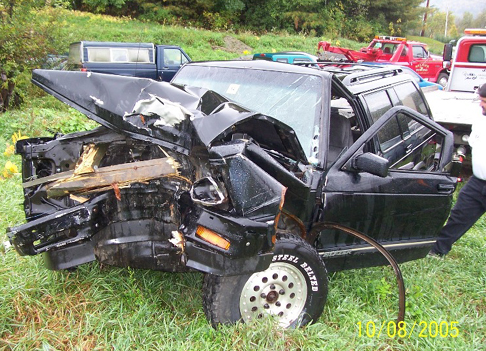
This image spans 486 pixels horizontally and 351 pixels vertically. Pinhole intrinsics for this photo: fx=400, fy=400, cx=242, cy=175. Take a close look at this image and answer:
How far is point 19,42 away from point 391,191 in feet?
29.8

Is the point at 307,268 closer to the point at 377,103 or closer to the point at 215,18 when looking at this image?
the point at 377,103

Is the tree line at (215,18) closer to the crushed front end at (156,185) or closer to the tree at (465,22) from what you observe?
Answer: the crushed front end at (156,185)

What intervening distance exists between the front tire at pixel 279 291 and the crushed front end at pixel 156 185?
0.20 m

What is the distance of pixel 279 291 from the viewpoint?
8.79 feet

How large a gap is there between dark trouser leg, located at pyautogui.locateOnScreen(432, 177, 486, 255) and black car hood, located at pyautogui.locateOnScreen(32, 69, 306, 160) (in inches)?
91.0

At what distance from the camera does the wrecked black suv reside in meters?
2.33

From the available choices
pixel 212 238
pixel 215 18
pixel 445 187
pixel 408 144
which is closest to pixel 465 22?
pixel 215 18

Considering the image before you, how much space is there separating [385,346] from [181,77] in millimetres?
3212

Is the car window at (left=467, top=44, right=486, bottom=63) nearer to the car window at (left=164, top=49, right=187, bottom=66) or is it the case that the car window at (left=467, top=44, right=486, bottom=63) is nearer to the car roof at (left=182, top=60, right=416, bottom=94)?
the car roof at (left=182, top=60, right=416, bottom=94)

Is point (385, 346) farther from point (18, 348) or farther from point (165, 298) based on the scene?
point (18, 348)

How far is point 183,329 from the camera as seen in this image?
8.79ft

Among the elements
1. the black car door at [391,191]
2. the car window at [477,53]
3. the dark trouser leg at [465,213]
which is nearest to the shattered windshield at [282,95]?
the black car door at [391,191]

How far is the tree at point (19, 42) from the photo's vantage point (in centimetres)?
879

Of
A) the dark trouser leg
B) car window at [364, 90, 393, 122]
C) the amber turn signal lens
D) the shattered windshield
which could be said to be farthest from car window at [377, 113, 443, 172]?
the amber turn signal lens
